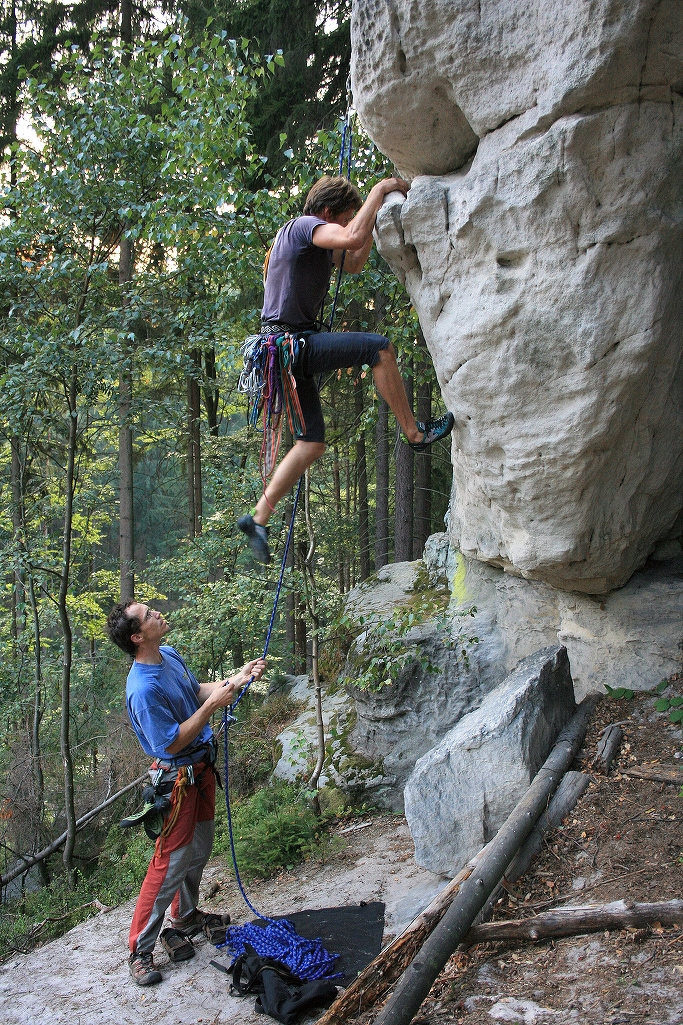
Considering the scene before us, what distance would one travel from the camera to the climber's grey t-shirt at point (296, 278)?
3898 millimetres

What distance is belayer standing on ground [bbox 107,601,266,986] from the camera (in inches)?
155

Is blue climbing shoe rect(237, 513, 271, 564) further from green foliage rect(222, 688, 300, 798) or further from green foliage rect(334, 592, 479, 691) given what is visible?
green foliage rect(222, 688, 300, 798)

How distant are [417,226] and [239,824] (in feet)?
16.0

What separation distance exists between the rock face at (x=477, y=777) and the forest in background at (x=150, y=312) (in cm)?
192

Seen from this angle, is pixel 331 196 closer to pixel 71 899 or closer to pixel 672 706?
pixel 672 706

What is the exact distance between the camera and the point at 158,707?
12.9 feet

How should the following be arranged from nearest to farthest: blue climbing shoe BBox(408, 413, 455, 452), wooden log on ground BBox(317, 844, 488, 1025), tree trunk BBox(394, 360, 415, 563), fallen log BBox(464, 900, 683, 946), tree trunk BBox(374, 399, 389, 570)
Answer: wooden log on ground BBox(317, 844, 488, 1025)
fallen log BBox(464, 900, 683, 946)
blue climbing shoe BBox(408, 413, 455, 452)
tree trunk BBox(394, 360, 415, 563)
tree trunk BBox(374, 399, 389, 570)

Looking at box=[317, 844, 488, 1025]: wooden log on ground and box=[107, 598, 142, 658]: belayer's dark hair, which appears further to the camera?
box=[107, 598, 142, 658]: belayer's dark hair

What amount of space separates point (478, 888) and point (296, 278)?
10.4 feet

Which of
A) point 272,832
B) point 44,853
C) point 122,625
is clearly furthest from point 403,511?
point 122,625

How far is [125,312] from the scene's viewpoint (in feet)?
22.4

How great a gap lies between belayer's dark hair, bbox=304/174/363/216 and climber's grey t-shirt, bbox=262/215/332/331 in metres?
0.08

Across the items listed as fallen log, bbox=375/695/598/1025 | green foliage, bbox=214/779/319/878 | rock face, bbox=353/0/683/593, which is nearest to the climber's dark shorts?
rock face, bbox=353/0/683/593

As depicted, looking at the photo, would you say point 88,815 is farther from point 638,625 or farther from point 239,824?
point 638,625
